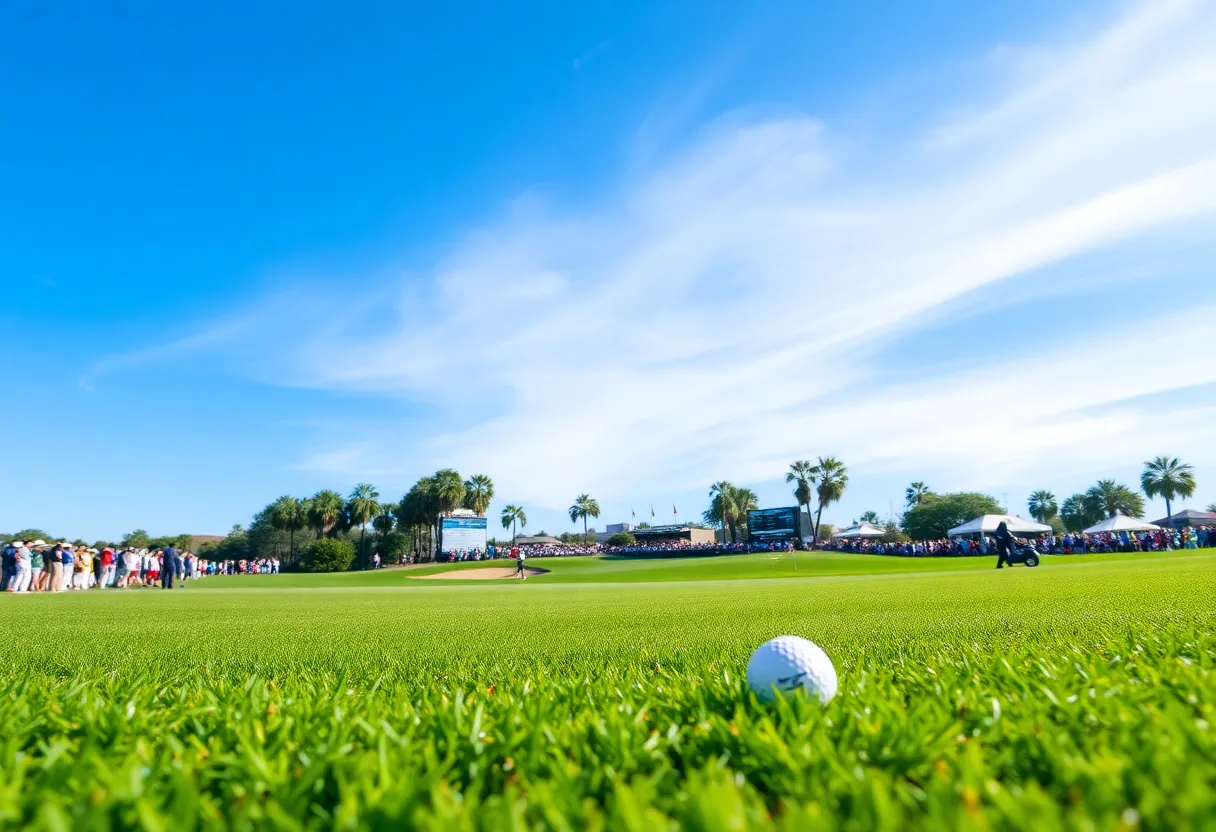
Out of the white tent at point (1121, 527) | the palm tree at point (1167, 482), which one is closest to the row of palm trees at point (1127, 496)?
the palm tree at point (1167, 482)

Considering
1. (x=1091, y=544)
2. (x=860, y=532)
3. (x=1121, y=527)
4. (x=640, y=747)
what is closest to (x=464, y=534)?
(x=860, y=532)

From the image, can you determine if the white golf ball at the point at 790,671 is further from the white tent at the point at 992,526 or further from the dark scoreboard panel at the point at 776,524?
the dark scoreboard panel at the point at 776,524

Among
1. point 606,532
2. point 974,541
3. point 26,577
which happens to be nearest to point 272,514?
point 26,577

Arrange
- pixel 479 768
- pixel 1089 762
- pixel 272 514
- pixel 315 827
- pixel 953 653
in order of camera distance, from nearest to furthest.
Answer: pixel 315 827 → pixel 1089 762 → pixel 479 768 → pixel 953 653 → pixel 272 514

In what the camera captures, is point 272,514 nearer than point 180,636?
No

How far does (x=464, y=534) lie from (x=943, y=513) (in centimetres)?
6242

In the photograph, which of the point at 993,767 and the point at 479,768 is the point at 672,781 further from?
the point at 993,767

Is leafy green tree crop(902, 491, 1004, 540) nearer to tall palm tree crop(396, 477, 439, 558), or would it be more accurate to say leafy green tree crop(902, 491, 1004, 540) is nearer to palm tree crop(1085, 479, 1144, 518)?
palm tree crop(1085, 479, 1144, 518)

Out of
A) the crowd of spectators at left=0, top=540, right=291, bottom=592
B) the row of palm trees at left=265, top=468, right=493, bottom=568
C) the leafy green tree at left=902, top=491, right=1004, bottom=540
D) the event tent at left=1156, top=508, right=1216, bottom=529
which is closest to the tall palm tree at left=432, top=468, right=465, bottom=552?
the row of palm trees at left=265, top=468, right=493, bottom=568

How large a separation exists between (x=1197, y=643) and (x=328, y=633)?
25.2ft

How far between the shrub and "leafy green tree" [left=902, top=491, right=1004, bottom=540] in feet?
233

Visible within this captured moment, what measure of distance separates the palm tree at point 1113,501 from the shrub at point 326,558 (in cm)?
11163

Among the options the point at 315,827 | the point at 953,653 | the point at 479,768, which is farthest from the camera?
the point at 953,653

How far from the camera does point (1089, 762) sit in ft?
5.53
